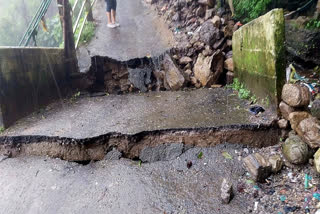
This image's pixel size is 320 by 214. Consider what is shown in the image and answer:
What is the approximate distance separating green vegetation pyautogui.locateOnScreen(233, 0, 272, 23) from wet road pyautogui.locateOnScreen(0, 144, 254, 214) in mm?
3564

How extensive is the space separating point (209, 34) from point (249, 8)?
1.06m

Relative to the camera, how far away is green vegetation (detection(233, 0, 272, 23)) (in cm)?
484

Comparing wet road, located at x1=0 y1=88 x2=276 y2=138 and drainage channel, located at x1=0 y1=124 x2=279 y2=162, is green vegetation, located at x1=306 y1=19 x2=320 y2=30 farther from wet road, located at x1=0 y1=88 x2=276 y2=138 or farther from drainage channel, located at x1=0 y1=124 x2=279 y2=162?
drainage channel, located at x1=0 y1=124 x2=279 y2=162

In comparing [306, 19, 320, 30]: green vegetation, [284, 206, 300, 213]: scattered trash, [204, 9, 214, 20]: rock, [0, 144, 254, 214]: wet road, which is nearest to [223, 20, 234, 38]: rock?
[204, 9, 214, 20]: rock

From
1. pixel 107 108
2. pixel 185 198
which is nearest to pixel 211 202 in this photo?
pixel 185 198

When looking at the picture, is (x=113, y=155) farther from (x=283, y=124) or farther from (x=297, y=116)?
(x=297, y=116)

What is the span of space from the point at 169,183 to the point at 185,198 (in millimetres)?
267

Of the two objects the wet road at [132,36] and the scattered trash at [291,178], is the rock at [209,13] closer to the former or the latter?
the wet road at [132,36]

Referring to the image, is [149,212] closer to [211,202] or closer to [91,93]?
[211,202]

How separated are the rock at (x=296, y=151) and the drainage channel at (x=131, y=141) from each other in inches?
11.4

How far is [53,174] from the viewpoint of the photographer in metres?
2.73

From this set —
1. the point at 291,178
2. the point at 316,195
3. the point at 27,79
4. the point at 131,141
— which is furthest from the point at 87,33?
the point at 316,195

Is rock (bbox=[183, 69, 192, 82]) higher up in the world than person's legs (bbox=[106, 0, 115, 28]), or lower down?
lower down

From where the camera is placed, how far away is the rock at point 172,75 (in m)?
4.93
